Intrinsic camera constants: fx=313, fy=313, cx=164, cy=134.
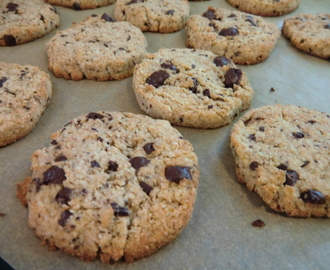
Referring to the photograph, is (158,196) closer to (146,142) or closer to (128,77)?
(146,142)

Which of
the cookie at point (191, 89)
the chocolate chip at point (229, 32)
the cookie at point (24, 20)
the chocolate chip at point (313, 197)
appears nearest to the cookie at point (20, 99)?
the cookie at point (24, 20)

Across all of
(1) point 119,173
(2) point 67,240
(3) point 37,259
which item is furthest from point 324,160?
(3) point 37,259

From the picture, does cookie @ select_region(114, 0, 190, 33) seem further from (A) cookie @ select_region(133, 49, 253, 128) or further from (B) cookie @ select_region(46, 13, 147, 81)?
(A) cookie @ select_region(133, 49, 253, 128)

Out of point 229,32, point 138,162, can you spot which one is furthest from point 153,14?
A: point 138,162

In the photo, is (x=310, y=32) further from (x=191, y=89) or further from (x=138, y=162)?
(x=138, y=162)

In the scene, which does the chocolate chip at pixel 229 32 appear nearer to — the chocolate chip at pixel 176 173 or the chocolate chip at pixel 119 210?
the chocolate chip at pixel 176 173
